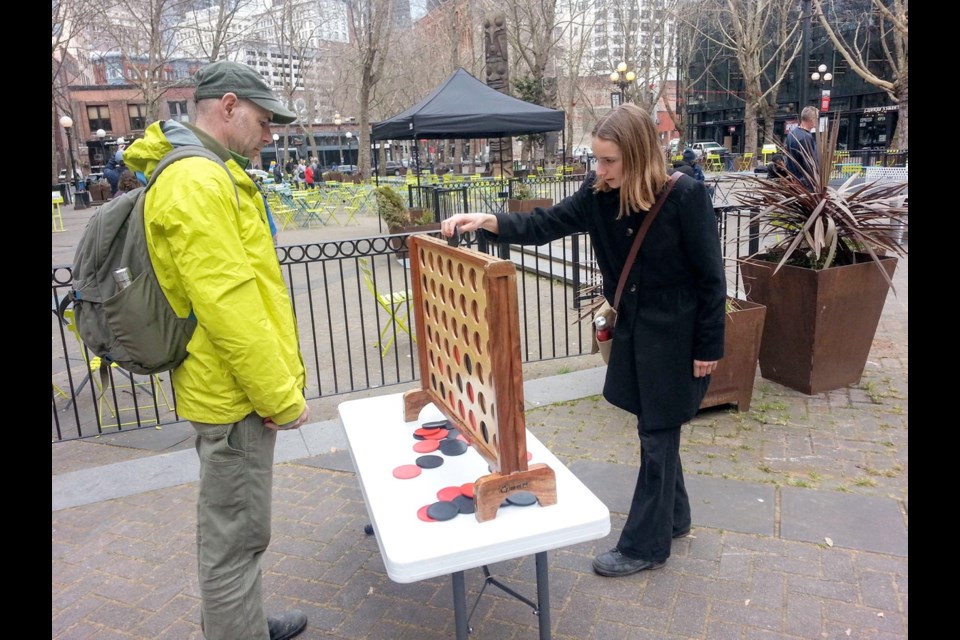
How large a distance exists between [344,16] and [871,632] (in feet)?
130

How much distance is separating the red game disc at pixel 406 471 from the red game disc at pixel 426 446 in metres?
0.14

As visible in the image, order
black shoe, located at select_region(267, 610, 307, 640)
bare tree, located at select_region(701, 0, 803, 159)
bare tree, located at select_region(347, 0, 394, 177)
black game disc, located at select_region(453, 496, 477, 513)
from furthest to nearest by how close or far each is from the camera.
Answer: bare tree, located at select_region(701, 0, 803, 159) < bare tree, located at select_region(347, 0, 394, 177) < black shoe, located at select_region(267, 610, 307, 640) < black game disc, located at select_region(453, 496, 477, 513)

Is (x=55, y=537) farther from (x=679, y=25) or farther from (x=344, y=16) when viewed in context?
(x=679, y=25)

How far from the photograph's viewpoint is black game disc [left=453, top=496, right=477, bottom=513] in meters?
2.14

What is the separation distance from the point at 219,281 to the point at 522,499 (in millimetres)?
1136

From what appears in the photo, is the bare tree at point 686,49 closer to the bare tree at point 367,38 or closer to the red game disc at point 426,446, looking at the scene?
the bare tree at point 367,38

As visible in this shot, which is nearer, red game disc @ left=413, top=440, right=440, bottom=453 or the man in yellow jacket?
the man in yellow jacket

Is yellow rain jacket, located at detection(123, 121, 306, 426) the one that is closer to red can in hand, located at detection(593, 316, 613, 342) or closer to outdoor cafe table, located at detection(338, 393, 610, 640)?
outdoor cafe table, located at detection(338, 393, 610, 640)

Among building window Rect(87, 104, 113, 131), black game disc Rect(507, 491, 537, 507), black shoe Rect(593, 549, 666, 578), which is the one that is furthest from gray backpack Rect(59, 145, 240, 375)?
building window Rect(87, 104, 113, 131)

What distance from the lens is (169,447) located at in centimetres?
471

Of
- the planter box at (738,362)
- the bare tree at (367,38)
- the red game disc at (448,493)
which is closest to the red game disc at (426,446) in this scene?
the red game disc at (448,493)

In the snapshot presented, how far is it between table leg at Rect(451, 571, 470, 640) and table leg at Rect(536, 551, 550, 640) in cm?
29

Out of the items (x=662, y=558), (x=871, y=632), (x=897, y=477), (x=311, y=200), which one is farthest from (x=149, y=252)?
(x=311, y=200)
